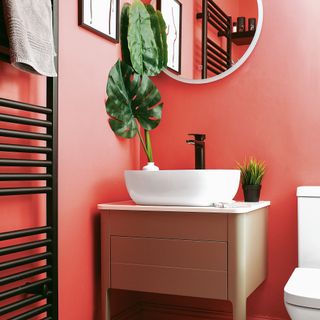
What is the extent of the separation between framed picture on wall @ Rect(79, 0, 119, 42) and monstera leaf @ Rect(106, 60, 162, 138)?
0.47 ft

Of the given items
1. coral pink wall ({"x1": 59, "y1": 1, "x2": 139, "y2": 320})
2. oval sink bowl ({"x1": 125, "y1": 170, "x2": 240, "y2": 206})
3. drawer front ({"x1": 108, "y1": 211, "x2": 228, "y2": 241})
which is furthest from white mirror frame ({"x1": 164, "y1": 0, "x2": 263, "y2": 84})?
drawer front ({"x1": 108, "y1": 211, "x2": 228, "y2": 241})

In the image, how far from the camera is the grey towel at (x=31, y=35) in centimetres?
144

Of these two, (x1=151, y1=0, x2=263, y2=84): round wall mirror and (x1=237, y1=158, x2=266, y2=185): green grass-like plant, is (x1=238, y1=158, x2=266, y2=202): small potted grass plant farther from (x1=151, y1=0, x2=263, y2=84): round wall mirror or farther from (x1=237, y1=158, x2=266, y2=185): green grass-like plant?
(x1=151, y1=0, x2=263, y2=84): round wall mirror

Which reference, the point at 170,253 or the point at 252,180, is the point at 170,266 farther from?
the point at 252,180

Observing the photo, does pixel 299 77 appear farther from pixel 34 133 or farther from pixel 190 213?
pixel 34 133

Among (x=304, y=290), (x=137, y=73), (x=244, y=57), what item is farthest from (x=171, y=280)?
(x=244, y=57)

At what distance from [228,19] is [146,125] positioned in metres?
0.64

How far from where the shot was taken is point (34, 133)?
164 centimetres

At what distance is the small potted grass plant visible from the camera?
2150 mm

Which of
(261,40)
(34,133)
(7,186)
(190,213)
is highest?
(261,40)

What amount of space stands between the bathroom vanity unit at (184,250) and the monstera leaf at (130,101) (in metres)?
0.43

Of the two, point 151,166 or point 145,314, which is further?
point 145,314

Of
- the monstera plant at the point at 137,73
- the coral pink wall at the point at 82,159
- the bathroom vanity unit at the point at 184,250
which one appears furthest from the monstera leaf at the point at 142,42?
the bathroom vanity unit at the point at 184,250

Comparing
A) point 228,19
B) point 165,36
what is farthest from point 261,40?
point 165,36
